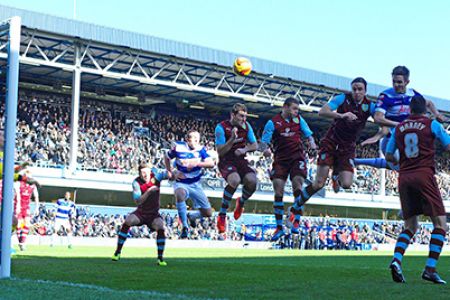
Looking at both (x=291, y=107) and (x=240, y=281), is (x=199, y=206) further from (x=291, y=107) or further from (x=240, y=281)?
(x=240, y=281)

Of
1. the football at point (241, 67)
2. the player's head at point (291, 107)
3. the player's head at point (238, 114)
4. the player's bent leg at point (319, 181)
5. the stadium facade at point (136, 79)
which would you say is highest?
the stadium facade at point (136, 79)

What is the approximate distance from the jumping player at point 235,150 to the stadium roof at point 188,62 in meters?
22.3

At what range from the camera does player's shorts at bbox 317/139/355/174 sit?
563 inches

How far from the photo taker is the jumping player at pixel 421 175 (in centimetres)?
967

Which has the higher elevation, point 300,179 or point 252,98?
point 252,98

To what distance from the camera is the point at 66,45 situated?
37.5m

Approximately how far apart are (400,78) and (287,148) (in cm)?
333

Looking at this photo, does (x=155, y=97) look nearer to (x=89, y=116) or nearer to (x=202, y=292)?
(x=89, y=116)

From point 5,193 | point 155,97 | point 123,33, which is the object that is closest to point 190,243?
point 123,33

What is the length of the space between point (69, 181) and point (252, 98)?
12072 millimetres

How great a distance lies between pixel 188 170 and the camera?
14844mm

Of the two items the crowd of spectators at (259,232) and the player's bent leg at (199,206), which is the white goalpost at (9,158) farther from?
the crowd of spectators at (259,232)

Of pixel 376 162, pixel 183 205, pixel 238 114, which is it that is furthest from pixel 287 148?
pixel 183 205

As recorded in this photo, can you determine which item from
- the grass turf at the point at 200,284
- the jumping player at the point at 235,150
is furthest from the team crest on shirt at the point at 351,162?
the grass turf at the point at 200,284
